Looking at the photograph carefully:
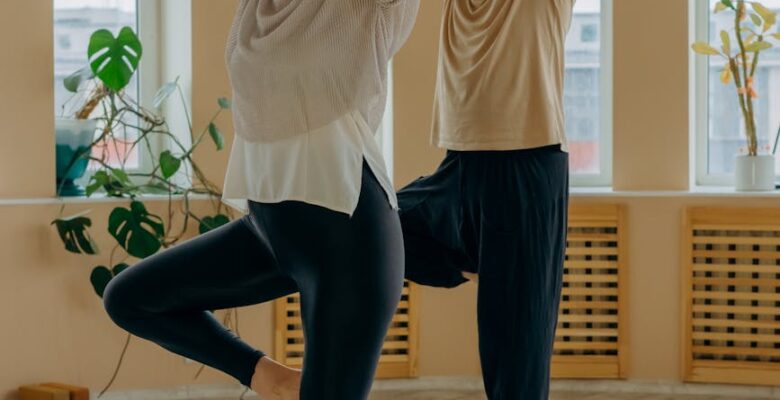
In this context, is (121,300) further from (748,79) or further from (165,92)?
(748,79)

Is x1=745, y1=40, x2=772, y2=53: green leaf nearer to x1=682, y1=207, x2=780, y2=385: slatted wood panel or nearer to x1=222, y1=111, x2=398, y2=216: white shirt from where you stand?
x1=682, y1=207, x2=780, y2=385: slatted wood panel

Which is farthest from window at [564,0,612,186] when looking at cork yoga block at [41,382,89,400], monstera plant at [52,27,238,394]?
cork yoga block at [41,382,89,400]

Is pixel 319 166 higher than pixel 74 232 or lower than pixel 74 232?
higher

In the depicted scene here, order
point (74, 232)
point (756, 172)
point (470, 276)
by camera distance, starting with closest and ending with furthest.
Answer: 1. point (470, 276)
2. point (74, 232)
3. point (756, 172)

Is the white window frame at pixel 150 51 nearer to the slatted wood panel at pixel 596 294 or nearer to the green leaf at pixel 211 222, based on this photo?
the green leaf at pixel 211 222

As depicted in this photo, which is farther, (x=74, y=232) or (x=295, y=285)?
(x=74, y=232)

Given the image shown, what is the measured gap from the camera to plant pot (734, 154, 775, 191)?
480 cm

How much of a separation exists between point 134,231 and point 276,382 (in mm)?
2657

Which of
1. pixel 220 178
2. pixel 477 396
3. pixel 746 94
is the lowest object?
pixel 477 396

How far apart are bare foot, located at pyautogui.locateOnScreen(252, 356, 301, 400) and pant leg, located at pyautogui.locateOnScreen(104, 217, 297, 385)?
2 cm

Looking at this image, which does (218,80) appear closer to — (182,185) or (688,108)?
(182,185)

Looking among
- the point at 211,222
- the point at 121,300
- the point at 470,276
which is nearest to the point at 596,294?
the point at 211,222

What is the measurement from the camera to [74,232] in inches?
168

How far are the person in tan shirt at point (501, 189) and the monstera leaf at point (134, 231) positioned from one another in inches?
77.4
